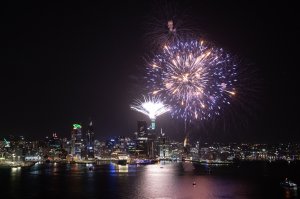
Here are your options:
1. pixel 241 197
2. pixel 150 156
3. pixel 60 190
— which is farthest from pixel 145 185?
pixel 150 156

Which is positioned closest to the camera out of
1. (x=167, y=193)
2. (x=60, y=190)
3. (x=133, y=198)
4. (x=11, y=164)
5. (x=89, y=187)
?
(x=133, y=198)

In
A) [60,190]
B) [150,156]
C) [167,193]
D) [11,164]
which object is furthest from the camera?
[150,156]

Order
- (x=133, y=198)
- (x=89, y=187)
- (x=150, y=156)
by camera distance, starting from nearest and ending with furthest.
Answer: (x=133, y=198), (x=89, y=187), (x=150, y=156)

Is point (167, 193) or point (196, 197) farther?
point (167, 193)

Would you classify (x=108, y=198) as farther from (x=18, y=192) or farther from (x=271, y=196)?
(x=271, y=196)

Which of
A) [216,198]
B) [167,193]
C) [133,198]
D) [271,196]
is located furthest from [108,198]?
[271,196]

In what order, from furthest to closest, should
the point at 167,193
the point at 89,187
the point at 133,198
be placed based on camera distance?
the point at 89,187, the point at 167,193, the point at 133,198

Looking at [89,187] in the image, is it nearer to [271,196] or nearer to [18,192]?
[18,192]

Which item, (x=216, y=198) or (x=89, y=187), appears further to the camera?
(x=89, y=187)
